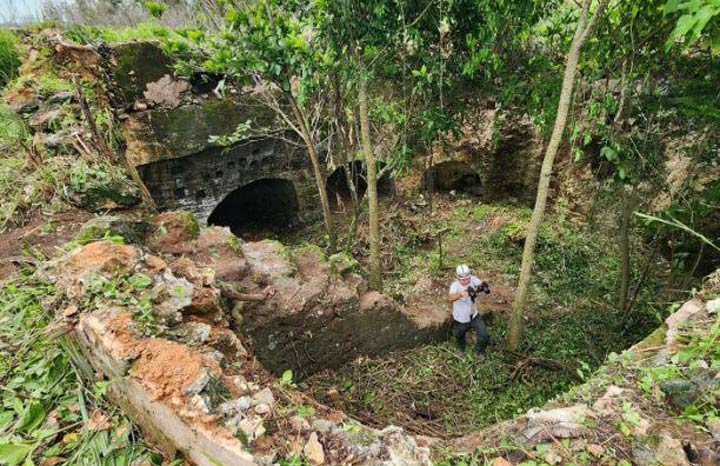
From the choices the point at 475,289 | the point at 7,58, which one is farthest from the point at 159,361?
the point at 7,58

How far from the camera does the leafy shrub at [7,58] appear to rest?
646 cm

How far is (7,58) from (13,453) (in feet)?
25.0

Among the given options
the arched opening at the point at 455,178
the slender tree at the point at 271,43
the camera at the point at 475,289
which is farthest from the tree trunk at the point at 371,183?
the arched opening at the point at 455,178

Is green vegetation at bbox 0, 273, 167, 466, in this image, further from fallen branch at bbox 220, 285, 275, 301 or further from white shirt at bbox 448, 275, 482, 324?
white shirt at bbox 448, 275, 482, 324

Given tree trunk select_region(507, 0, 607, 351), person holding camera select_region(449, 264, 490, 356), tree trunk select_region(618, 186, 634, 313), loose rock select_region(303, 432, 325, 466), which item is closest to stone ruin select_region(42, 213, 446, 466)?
loose rock select_region(303, 432, 325, 466)

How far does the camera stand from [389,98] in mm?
6469

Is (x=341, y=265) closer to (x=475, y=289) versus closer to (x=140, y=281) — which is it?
(x=475, y=289)

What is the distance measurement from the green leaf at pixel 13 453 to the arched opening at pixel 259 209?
672 centimetres

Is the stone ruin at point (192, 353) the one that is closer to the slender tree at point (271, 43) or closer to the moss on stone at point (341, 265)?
the moss on stone at point (341, 265)

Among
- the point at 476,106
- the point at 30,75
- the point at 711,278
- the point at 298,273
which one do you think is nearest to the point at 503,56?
the point at 476,106

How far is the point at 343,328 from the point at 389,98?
3.98 m

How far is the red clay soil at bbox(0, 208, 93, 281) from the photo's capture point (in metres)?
3.01

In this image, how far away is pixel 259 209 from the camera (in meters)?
9.19

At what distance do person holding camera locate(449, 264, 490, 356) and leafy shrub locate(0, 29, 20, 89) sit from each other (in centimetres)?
785
